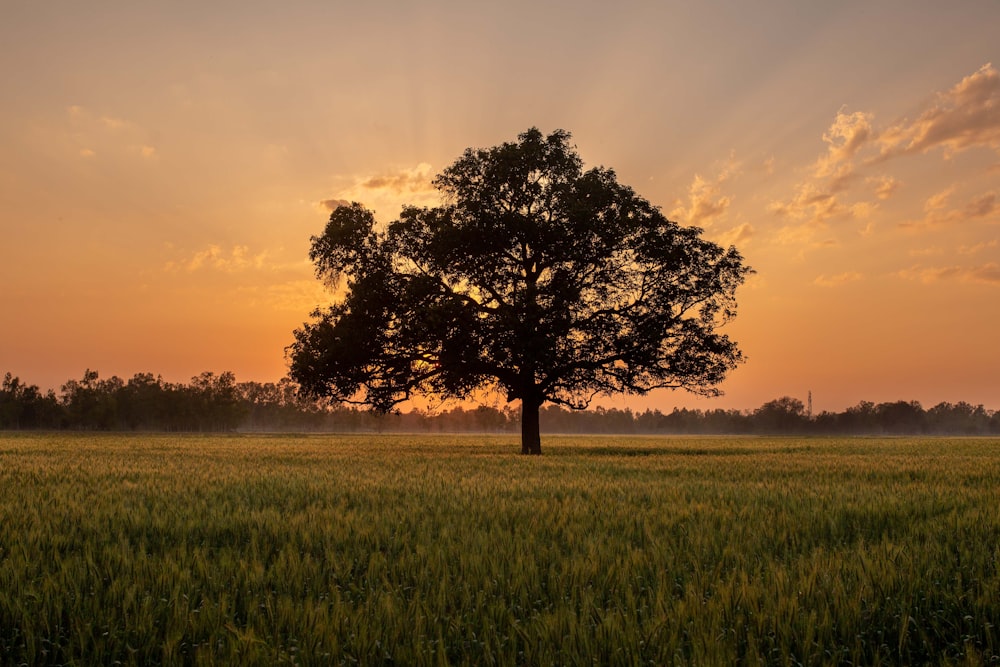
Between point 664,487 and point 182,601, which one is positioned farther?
point 664,487

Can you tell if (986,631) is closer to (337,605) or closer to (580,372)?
(337,605)

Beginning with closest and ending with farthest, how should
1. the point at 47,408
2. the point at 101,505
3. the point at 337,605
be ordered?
the point at 337,605, the point at 101,505, the point at 47,408

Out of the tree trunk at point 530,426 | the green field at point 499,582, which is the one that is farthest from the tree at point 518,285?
the green field at point 499,582

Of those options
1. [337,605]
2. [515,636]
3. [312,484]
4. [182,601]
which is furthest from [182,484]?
[515,636]

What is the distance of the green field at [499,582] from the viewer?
3777mm

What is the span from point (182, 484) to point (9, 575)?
7.83 meters

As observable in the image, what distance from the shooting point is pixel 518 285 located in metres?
31.1

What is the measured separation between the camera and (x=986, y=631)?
13.1 ft

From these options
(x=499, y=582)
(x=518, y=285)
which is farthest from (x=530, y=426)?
(x=499, y=582)

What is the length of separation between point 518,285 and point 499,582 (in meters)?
26.3

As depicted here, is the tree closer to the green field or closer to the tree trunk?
the tree trunk

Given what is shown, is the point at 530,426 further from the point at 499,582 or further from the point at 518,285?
the point at 499,582

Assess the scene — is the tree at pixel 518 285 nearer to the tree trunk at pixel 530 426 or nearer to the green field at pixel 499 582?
the tree trunk at pixel 530 426

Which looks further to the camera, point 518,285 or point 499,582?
point 518,285
